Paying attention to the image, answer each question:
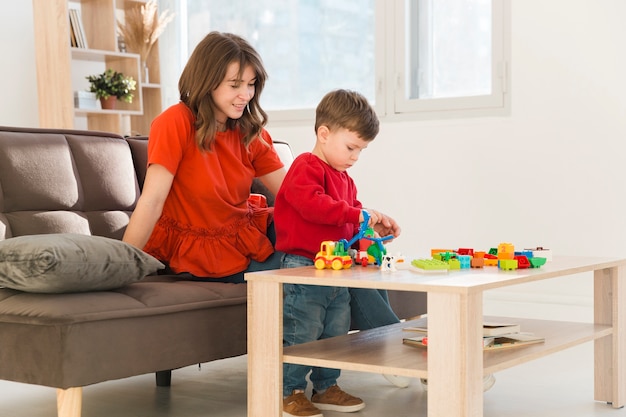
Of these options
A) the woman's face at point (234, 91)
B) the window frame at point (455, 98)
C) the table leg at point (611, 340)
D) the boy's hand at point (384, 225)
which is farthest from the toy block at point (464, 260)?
the window frame at point (455, 98)

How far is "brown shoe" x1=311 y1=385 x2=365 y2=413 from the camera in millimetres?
2158

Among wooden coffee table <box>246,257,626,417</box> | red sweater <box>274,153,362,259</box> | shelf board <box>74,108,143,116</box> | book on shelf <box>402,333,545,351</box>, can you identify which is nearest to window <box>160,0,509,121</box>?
shelf board <box>74,108,143,116</box>

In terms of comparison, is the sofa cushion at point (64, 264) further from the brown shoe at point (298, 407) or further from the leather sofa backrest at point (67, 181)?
the brown shoe at point (298, 407)

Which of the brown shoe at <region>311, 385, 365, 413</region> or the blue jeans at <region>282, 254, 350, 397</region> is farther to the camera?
the brown shoe at <region>311, 385, 365, 413</region>

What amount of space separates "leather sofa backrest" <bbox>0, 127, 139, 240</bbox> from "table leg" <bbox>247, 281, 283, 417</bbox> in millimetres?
676

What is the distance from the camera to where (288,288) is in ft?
6.77

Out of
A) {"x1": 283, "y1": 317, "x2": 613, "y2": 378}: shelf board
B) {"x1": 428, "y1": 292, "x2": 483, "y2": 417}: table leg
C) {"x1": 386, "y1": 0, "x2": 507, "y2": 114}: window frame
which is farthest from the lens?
{"x1": 386, "y1": 0, "x2": 507, "y2": 114}: window frame

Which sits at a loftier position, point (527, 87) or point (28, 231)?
point (527, 87)

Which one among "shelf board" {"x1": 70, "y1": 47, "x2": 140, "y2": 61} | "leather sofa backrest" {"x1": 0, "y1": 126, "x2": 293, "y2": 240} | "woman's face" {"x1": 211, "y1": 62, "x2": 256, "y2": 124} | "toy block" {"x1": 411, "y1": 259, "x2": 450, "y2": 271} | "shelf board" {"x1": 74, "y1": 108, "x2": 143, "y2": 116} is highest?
"shelf board" {"x1": 70, "y1": 47, "x2": 140, "y2": 61}

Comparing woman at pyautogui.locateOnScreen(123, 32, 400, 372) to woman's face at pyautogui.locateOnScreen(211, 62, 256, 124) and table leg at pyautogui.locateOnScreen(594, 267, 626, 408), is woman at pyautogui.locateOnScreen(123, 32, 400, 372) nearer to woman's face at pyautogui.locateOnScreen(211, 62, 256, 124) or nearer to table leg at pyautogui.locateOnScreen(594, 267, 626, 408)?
woman's face at pyautogui.locateOnScreen(211, 62, 256, 124)

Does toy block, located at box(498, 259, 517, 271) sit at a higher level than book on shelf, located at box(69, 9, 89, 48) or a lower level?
lower

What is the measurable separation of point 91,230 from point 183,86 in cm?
47

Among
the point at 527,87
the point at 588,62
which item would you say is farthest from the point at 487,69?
the point at 588,62

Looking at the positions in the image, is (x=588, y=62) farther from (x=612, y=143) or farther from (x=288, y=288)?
(x=288, y=288)
